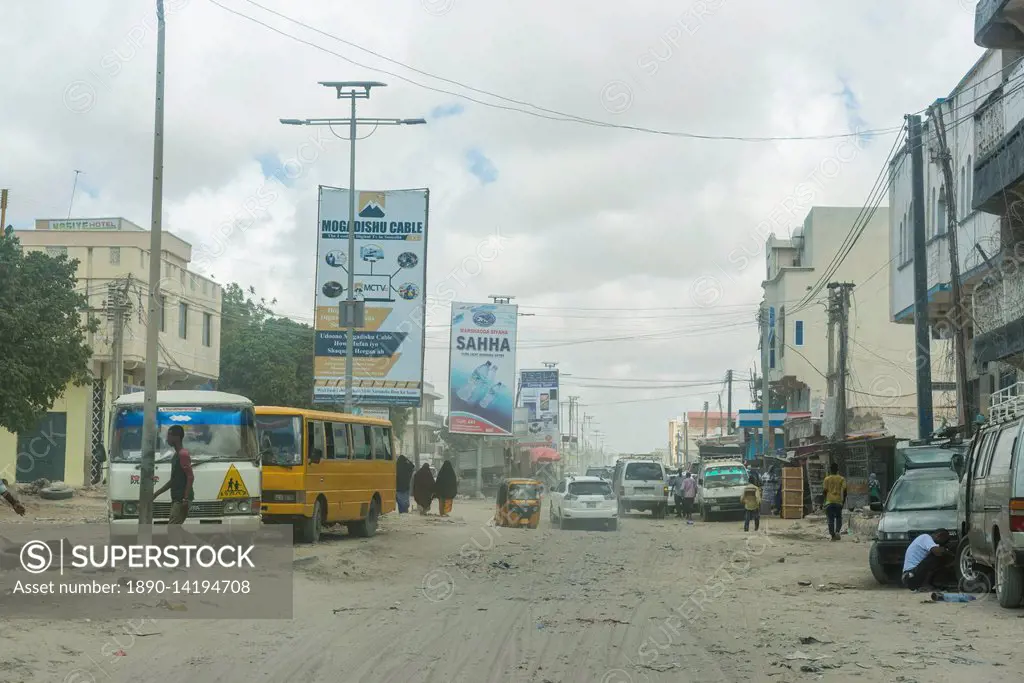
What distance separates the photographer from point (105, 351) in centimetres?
4572

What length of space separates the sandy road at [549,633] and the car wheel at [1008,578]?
29 centimetres

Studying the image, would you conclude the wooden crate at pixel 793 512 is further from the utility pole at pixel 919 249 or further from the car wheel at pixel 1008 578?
the car wheel at pixel 1008 578

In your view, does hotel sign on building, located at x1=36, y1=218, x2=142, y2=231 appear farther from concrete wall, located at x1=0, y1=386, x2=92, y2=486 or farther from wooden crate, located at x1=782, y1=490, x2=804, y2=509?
wooden crate, located at x1=782, y1=490, x2=804, y2=509

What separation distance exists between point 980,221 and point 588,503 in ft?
41.0

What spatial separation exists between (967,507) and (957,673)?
240 inches

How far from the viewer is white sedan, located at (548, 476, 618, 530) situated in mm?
32125

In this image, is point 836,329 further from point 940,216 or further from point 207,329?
point 207,329

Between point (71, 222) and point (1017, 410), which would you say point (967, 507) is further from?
point (71, 222)

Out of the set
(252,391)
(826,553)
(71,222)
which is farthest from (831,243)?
(826,553)

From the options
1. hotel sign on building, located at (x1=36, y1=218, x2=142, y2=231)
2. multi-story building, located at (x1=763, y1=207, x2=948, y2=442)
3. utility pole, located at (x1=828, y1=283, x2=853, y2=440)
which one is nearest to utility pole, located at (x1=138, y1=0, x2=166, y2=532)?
utility pole, located at (x1=828, y1=283, x2=853, y2=440)

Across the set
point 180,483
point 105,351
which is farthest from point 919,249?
point 105,351

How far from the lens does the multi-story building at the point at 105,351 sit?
44781 millimetres

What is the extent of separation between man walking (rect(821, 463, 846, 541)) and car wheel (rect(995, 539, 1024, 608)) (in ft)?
39.8

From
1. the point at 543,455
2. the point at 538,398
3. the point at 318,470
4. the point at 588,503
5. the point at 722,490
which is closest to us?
the point at 318,470
